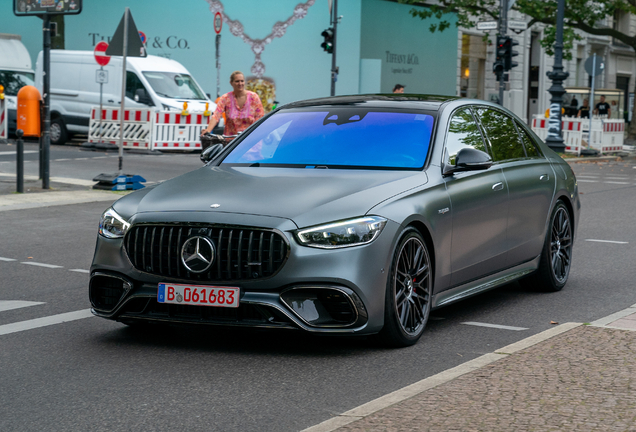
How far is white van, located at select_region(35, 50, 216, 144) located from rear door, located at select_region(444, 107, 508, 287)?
19501mm

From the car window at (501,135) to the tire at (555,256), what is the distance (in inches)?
24.7

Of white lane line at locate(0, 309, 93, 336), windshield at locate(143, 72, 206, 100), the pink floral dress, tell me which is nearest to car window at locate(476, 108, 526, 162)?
white lane line at locate(0, 309, 93, 336)

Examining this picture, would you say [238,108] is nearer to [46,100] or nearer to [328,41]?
[46,100]

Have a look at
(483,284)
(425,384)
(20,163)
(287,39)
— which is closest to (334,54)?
(287,39)

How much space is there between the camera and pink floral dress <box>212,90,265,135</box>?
1305cm

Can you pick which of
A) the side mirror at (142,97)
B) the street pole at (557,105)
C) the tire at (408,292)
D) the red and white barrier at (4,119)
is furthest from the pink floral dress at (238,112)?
the street pole at (557,105)

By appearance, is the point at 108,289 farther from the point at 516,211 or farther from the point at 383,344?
the point at 516,211

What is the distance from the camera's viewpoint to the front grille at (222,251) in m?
Answer: 5.23

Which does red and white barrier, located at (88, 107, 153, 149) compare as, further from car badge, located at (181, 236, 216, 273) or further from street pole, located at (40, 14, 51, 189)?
A: car badge, located at (181, 236, 216, 273)

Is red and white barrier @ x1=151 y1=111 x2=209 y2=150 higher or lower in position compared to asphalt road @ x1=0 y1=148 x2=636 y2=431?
higher

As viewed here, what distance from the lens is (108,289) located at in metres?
5.70

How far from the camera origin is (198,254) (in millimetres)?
5301

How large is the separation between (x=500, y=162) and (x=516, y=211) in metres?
0.37

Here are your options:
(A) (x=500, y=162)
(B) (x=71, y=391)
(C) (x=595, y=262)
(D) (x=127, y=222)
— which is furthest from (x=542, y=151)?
(B) (x=71, y=391)
